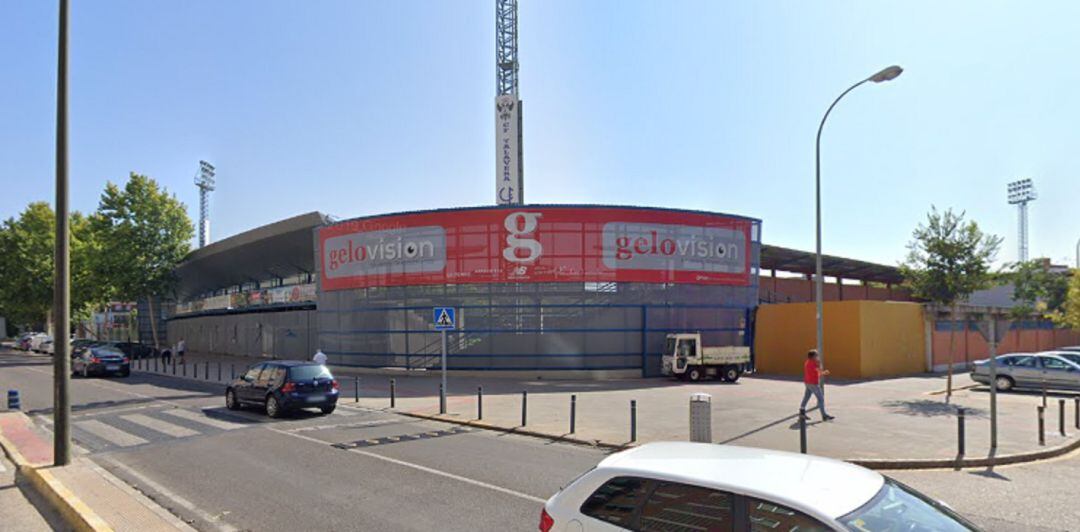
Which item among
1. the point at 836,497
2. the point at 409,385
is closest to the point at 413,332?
the point at 409,385

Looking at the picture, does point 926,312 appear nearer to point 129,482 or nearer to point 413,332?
point 413,332

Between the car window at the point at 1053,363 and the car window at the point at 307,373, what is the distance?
23855 millimetres

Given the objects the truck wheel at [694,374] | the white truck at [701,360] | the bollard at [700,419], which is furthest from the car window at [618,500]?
the truck wheel at [694,374]

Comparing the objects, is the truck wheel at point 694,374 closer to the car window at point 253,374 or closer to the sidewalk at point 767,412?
the sidewalk at point 767,412

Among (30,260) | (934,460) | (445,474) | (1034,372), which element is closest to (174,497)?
(445,474)

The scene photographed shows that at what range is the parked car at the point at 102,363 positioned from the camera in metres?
29.4

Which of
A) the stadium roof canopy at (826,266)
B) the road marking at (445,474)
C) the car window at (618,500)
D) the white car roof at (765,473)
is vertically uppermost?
the stadium roof canopy at (826,266)

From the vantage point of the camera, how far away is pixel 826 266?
161ft

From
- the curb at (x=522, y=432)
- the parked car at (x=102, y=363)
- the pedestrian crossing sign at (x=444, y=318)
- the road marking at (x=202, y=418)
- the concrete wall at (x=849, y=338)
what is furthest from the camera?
the parked car at (x=102, y=363)

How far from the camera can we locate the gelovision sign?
26969 mm

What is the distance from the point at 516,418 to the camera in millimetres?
15680

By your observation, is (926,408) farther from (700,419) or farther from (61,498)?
(61,498)

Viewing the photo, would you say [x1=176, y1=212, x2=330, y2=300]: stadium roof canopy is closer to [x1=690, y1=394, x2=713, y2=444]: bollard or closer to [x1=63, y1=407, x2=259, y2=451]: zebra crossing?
[x1=63, y1=407, x2=259, y2=451]: zebra crossing

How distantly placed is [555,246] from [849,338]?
1316 centimetres
